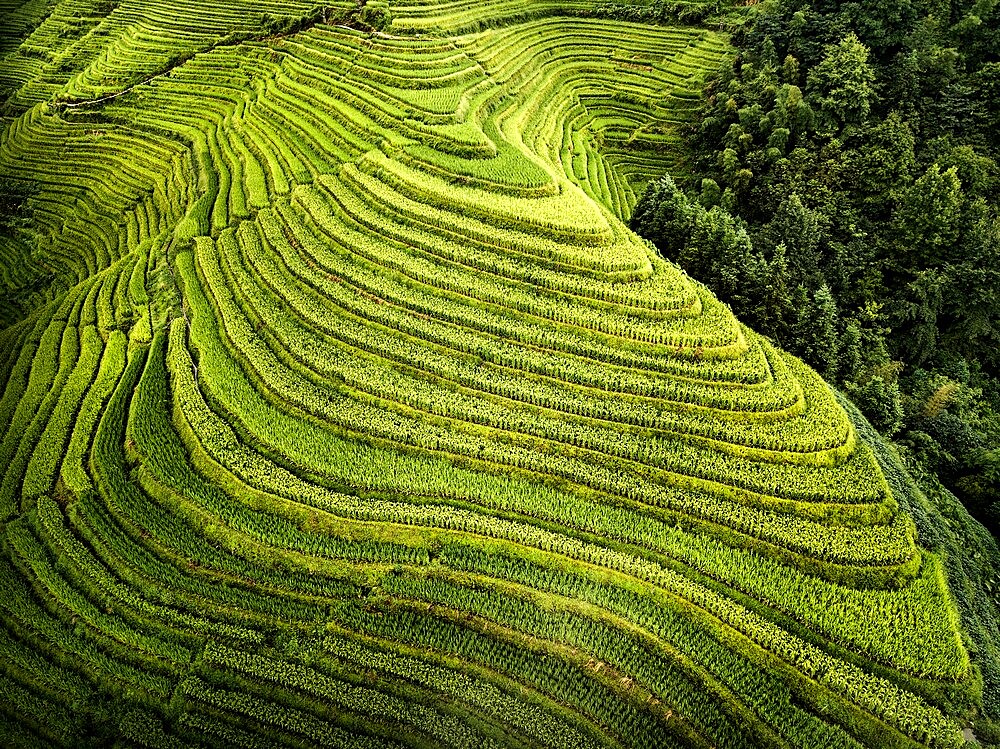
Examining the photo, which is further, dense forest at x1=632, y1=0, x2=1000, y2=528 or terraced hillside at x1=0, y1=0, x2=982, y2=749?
dense forest at x1=632, y1=0, x2=1000, y2=528

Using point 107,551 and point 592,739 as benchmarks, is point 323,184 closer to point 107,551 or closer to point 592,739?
point 107,551

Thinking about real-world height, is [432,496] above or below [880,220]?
below

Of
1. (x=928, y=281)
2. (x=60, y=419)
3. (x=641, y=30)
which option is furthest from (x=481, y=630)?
(x=641, y=30)

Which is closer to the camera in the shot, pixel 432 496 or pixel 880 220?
pixel 432 496

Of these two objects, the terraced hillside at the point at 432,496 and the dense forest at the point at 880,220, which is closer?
the terraced hillside at the point at 432,496
